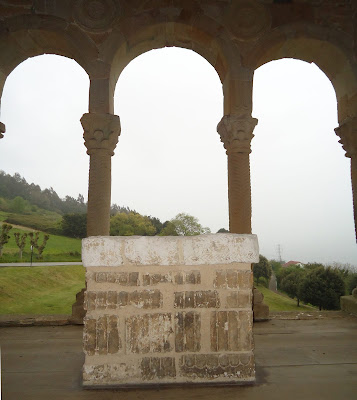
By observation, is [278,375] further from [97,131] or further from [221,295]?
[97,131]

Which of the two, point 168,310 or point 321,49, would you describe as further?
point 321,49

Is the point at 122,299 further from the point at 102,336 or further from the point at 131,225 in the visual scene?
the point at 131,225

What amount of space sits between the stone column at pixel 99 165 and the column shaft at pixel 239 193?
6.00ft

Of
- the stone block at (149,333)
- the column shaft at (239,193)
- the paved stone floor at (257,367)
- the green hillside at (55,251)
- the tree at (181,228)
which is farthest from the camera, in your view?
the green hillside at (55,251)

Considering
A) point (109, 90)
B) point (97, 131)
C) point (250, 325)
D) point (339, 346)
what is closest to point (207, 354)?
point (250, 325)

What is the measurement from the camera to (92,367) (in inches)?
77.0

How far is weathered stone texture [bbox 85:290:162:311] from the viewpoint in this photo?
6.55 ft

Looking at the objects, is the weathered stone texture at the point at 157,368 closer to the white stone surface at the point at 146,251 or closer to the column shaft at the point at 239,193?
the white stone surface at the point at 146,251

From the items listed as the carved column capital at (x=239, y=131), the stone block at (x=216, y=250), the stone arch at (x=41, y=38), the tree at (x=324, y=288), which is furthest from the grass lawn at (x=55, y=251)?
the stone block at (x=216, y=250)

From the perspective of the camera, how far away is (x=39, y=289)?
12102 millimetres

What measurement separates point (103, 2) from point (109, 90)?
4.99 feet

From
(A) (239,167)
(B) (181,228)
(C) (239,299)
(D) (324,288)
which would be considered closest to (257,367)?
(C) (239,299)

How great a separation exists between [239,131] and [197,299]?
327 centimetres

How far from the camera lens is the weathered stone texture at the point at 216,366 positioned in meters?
1.98
